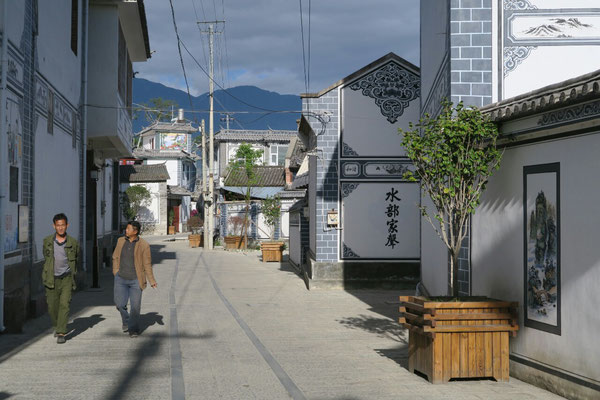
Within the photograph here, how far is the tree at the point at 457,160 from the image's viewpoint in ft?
27.2

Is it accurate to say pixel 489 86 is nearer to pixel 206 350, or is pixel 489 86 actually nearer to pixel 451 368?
pixel 451 368

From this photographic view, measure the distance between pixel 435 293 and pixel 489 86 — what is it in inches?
158

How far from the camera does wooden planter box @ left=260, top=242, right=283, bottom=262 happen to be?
98.1ft

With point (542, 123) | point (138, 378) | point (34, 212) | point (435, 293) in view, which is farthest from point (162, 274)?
point (542, 123)

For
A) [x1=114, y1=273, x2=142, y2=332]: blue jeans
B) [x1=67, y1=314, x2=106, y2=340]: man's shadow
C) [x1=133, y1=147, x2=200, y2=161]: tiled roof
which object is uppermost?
[x1=133, y1=147, x2=200, y2=161]: tiled roof

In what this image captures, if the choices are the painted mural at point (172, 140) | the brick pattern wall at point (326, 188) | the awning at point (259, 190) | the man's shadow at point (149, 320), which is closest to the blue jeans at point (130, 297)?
the man's shadow at point (149, 320)

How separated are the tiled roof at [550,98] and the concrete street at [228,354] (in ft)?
9.74

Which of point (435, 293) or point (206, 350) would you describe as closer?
point (206, 350)

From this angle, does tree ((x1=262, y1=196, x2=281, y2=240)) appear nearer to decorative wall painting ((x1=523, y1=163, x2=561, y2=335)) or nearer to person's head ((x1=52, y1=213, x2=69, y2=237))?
person's head ((x1=52, y1=213, x2=69, y2=237))

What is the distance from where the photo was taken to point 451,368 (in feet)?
25.3

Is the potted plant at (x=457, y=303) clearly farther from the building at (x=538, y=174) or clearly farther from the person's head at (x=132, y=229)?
the person's head at (x=132, y=229)

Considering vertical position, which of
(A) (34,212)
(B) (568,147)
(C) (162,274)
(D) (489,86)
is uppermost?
(D) (489,86)

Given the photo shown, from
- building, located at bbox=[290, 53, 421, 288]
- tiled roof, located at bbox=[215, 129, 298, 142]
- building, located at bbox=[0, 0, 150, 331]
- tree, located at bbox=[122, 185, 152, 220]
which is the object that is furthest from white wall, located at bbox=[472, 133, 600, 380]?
tiled roof, located at bbox=[215, 129, 298, 142]

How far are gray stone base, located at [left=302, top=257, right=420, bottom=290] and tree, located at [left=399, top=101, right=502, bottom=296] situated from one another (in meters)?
10.4
